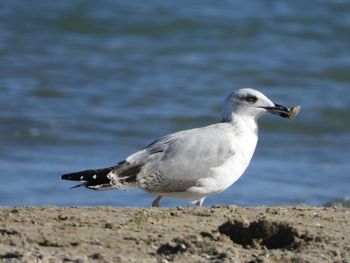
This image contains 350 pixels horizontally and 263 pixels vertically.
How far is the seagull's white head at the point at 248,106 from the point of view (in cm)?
833

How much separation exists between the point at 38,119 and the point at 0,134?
0.86 meters

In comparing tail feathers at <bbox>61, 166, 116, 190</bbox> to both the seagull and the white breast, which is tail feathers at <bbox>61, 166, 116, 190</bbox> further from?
the white breast

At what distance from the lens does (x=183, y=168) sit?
7.75 metres

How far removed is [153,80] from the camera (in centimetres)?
1592

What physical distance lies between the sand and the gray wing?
0.80 meters

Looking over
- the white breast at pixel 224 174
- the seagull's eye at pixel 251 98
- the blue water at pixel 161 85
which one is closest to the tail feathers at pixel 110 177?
the white breast at pixel 224 174

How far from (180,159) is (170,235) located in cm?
183

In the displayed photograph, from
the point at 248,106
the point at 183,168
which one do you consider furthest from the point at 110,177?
the point at 248,106

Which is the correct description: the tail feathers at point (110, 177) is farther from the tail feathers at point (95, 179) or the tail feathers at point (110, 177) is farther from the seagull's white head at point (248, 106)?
the seagull's white head at point (248, 106)

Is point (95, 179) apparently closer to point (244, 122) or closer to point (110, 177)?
point (110, 177)

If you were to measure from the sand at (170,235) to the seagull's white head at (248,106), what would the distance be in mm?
1563

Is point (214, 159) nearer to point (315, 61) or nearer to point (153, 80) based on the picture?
point (153, 80)

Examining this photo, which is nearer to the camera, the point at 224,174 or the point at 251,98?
the point at 224,174

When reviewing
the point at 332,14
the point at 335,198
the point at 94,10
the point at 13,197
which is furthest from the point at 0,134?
the point at 332,14
